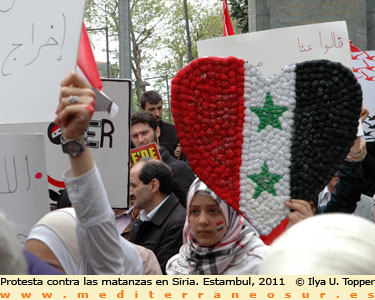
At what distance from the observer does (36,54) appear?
296 cm

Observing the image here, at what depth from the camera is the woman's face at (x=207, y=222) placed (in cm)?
339

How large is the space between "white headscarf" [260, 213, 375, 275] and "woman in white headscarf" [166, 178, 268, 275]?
1.87 m

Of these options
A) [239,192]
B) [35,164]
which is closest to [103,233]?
[239,192]

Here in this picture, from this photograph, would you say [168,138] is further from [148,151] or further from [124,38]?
[124,38]

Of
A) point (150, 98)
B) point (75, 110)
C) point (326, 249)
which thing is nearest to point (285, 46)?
point (75, 110)

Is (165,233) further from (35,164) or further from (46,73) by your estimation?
(46,73)

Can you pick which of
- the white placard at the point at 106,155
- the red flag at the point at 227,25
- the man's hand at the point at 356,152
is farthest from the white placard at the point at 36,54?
the red flag at the point at 227,25

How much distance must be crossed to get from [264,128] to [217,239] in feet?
2.29

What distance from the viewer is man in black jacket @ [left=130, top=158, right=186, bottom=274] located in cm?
443

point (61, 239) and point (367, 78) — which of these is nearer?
point (61, 239)

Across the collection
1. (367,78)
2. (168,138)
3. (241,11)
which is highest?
(241,11)

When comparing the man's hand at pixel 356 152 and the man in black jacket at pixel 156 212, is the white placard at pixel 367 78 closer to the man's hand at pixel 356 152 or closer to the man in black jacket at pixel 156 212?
the man in black jacket at pixel 156 212

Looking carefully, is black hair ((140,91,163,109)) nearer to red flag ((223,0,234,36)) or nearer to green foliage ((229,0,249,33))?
red flag ((223,0,234,36))

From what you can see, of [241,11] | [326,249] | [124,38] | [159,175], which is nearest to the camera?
[326,249]
